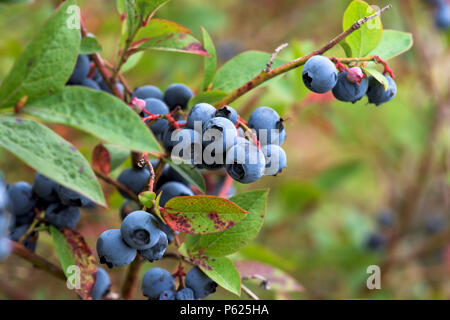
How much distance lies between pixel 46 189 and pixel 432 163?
69.6 inches

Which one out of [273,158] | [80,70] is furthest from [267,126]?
[80,70]

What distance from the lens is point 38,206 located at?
93cm

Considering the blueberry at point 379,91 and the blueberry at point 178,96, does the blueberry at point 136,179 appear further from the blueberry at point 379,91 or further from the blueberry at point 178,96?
the blueberry at point 379,91

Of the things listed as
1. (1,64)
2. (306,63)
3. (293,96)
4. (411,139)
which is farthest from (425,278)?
(1,64)

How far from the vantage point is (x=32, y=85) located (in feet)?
2.24

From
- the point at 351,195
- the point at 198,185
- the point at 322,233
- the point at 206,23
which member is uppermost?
the point at 206,23

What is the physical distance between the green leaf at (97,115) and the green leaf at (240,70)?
1.01ft

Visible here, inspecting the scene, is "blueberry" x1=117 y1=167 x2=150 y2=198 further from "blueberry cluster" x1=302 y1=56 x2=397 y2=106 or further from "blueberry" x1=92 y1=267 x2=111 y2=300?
"blueberry cluster" x1=302 y1=56 x2=397 y2=106

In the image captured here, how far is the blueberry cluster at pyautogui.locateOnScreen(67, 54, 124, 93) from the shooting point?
874mm

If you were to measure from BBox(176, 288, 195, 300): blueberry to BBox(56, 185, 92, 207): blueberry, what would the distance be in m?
0.24

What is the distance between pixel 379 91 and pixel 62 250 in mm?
650

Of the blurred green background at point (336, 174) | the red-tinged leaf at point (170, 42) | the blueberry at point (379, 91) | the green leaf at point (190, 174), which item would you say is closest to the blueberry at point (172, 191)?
the green leaf at point (190, 174)
